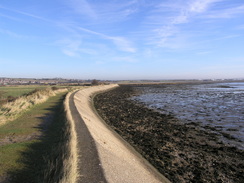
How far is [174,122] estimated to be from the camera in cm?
1638

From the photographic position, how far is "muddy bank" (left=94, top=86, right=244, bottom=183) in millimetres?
7504

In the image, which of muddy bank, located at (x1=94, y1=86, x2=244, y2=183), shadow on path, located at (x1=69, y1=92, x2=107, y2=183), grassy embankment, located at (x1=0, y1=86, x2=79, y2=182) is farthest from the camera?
muddy bank, located at (x1=94, y1=86, x2=244, y2=183)

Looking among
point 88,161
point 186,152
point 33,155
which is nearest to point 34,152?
point 33,155

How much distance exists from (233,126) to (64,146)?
12874 millimetres

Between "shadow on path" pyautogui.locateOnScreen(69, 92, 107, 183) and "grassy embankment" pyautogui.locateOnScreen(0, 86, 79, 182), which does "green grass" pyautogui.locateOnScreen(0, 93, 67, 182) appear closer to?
"grassy embankment" pyautogui.locateOnScreen(0, 86, 79, 182)

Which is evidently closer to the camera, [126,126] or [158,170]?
[158,170]

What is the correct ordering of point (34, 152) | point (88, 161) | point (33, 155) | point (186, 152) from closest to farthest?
point (88, 161), point (33, 155), point (34, 152), point (186, 152)

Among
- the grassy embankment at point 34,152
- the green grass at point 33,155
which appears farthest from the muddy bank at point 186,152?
the green grass at point 33,155

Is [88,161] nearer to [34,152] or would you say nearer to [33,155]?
[33,155]

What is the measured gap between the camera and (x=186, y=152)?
972 cm

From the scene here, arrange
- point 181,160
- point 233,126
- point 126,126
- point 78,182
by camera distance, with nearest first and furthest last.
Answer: point 78,182 < point 181,160 < point 233,126 < point 126,126

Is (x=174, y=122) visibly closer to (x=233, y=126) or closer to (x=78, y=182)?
(x=233, y=126)

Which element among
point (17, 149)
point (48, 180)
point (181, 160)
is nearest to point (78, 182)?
point (48, 180)

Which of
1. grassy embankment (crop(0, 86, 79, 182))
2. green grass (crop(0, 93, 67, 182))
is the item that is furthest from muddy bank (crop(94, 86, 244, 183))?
green grass (crop(0, 93, 67, 182))
